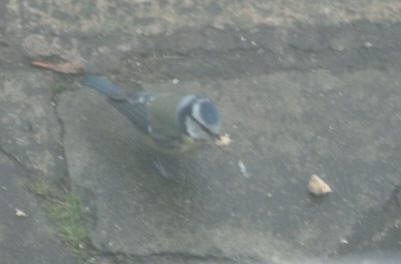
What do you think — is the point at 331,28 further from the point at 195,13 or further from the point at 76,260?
the point at 76,260

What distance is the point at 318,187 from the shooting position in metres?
3.65

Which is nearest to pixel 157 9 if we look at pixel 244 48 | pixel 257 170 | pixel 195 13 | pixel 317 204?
pixel 195 13

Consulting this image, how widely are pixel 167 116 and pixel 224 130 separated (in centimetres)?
42

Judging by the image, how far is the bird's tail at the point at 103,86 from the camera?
368 cm

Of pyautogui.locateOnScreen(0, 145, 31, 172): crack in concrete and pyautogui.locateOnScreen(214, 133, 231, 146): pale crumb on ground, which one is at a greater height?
pyautogui.locateOnScreen(214, 133, 231, 146): pale crumb on ground

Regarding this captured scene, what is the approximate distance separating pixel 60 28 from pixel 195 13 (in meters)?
0.72

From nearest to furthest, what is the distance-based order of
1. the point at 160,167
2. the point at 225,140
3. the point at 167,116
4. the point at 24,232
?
the point at 24,232, the point at 167,116, the point at 160,167, the point at 225,140

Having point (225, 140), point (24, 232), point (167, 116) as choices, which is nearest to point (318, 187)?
point (225, 140)

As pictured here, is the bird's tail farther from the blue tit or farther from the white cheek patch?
the white cheek patch

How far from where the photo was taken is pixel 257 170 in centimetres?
373

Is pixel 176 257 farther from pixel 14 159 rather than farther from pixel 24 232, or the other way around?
pixel 14 159

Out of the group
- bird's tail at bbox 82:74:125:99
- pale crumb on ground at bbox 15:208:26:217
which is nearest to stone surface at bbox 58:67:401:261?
bird's tail at bbox 82:74:125:99

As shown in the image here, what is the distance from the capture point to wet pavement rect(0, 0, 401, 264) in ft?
11.4

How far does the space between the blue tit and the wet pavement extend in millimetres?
165
